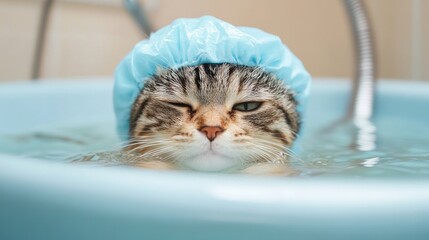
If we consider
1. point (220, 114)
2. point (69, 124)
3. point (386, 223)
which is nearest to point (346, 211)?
point (386, 223)

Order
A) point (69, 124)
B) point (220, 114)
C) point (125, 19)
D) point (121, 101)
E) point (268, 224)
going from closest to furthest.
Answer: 1. point (268, 224)
2. point (220, 114)
3. point (121, 101)
4. point (69, 124)
5. point (125, 19)

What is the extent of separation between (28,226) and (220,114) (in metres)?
0.38

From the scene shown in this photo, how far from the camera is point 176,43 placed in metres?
0.75

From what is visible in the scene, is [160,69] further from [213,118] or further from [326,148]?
[326,148]

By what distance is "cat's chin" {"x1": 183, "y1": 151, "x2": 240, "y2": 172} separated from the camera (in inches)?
26.8

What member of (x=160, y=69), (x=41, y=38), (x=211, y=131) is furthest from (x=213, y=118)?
(x=41, y=38)

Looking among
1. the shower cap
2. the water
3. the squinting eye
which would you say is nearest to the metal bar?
the water

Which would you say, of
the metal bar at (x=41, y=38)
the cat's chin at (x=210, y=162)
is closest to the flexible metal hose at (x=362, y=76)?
the cat's chin at (x=210, y=162)

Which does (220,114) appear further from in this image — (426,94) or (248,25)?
(426,94)

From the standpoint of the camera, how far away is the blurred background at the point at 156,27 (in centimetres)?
127

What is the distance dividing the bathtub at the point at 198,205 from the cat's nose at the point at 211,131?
0.32 metres

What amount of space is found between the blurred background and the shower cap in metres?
0.24

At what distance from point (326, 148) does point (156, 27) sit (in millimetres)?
534

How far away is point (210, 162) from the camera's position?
69cm
